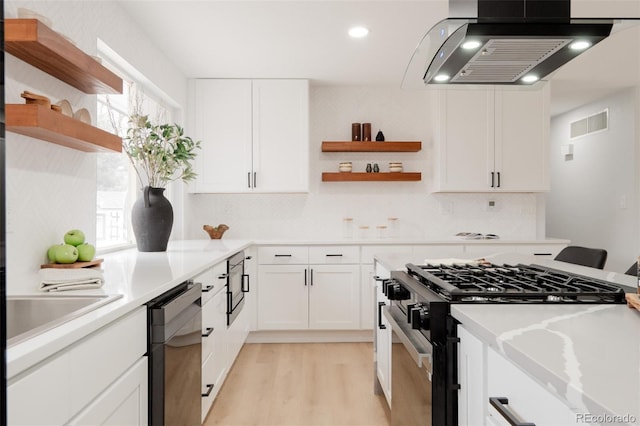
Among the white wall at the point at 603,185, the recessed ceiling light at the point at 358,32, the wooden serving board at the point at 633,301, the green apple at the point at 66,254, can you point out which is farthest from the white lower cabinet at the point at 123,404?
A: the white wall at the point at 603,185

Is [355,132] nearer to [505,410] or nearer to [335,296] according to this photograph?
[335,296]

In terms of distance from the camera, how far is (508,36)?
1444 millimetres

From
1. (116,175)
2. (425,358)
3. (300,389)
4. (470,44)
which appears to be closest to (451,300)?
(425,358)

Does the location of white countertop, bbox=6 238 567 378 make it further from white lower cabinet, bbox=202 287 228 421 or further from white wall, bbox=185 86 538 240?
white wall, bbox=185 86 538 240

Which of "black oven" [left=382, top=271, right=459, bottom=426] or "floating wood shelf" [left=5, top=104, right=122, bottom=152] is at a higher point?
"floating wood shelf" [left=5, top=104, right=122, bottom=152]

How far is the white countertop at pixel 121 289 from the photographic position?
81 centimetres

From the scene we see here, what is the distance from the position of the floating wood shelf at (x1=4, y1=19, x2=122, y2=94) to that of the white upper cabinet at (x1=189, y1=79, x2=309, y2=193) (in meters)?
1.95

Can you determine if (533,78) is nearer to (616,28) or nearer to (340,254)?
(616,28)

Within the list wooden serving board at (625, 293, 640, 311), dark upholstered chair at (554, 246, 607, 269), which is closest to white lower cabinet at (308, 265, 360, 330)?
dark upholstered chair at (554, 246, 607, 269)

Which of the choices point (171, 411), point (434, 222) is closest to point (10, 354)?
point (171, 411)

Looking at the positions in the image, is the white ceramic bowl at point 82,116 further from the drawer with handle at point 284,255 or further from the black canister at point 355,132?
the black canister at point 355,132

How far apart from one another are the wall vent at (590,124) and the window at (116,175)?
4.62 m

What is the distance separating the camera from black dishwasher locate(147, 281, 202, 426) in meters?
1.39

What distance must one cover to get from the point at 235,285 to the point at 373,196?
6.44 ft
